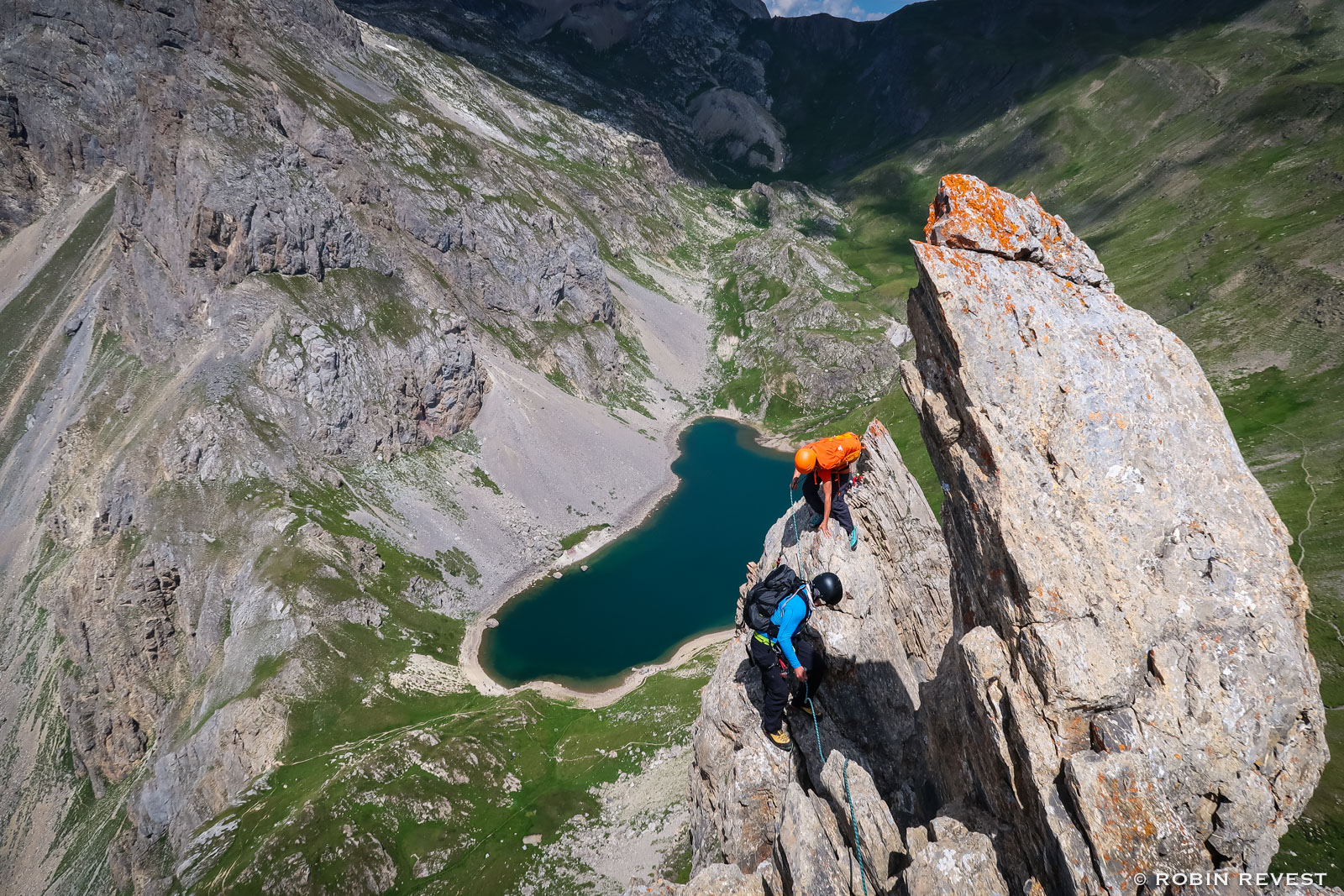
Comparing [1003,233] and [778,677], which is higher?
[1003,233]

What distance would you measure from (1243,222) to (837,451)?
108 metres

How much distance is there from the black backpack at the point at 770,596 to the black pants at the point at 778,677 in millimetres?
654

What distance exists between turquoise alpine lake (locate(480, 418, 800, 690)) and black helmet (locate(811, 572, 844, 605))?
50.0 meters

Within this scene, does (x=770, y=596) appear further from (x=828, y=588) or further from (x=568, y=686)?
(x=568, y=686)

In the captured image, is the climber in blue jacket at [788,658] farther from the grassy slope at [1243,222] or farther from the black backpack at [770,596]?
the grassy slope at [1243,222]

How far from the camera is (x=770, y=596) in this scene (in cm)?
1557

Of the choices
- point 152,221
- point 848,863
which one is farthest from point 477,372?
point 848,863

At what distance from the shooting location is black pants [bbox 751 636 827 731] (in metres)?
15.9

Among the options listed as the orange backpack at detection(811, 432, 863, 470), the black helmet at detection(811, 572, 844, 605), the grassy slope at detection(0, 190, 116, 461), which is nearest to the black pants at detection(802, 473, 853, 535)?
the orange backpack at detection(811, 432, 863, 470)

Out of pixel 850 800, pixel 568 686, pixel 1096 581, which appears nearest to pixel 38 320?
pixel 568 686

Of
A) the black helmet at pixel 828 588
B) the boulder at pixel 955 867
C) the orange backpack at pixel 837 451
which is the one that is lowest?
the boulder at pixel 955 867

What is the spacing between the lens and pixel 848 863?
547 inches

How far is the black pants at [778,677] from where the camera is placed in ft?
52.0

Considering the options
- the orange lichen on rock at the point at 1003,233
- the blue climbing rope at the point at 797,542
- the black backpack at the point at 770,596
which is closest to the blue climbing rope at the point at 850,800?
the blue climbing rope at the point at 797,542
